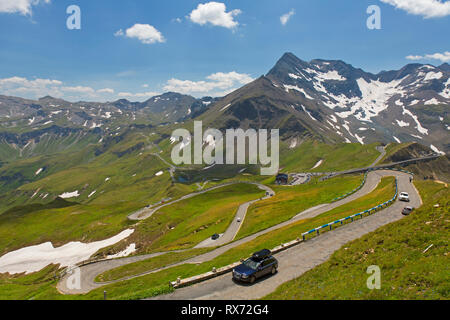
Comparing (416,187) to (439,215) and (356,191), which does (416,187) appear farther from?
(439,215)

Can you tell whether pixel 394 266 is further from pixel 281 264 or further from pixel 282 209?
pixel 282 209

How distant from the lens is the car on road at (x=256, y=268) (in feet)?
79.9

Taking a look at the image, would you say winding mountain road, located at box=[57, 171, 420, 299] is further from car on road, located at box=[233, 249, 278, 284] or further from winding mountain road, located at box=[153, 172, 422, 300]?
car on road, located at box=[233, 249, 278, 284]

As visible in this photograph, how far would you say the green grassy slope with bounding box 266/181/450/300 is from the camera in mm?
16438

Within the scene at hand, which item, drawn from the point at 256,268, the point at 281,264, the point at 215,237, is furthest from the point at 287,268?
the point at 215,237

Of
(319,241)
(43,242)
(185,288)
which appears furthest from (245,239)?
(43,242)

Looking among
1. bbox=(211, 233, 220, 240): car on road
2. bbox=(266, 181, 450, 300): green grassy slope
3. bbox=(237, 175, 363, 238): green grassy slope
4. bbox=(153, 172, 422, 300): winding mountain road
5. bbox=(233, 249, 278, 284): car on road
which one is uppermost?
bbox=(266, 181, 450, 300): green grassy slope

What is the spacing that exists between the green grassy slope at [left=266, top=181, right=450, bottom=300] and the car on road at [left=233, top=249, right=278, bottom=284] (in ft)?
9.56

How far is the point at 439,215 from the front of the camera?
2638cm

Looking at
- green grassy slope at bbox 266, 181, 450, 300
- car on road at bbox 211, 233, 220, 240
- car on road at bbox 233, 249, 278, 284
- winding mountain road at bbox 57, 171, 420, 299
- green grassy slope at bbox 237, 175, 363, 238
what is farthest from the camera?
car on road at bbox 211, 233, 220, 240

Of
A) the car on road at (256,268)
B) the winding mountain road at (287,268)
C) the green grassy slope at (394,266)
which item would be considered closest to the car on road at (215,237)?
the winding mountain road at (287,268)

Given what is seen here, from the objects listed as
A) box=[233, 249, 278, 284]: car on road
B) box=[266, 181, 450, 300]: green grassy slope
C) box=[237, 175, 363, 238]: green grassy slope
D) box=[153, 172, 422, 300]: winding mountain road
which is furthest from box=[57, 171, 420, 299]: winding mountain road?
box=[237, 175, 363, 238]: green grassy slope
